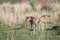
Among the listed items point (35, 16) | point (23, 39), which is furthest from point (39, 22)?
point (23, 39)

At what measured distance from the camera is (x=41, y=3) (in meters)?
2.31

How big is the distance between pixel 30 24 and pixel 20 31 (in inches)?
4.2

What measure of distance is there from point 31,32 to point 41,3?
265 millimetres

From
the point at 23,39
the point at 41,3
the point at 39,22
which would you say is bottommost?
the point at 23,39

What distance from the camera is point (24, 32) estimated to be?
7.43ft

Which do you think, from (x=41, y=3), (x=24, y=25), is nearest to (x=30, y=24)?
(x=24, y=25)

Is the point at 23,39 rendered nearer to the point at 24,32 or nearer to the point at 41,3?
the point at 24,32

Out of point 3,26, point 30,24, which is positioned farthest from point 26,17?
point 3,26

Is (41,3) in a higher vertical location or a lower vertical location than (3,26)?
higher

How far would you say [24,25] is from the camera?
2.28 m

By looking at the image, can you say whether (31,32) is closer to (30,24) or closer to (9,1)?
(30,24)

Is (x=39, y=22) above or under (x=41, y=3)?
under

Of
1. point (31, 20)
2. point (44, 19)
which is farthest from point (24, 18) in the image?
point (44, 19)

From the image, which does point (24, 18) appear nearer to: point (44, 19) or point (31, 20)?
point (31, 20)
